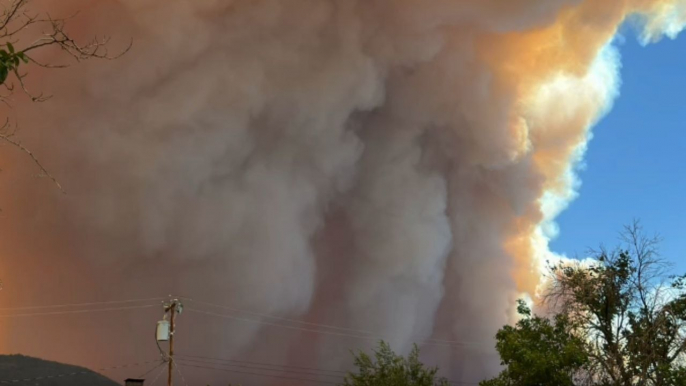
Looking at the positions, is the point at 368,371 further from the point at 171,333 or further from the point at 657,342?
the point at 657,342

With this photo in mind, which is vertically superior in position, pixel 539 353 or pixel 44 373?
pixel 44 373

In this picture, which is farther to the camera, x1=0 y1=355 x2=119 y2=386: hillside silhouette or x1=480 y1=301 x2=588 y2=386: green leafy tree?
x1=0 y1=355 x2=119 y2=386: hillside silhouette

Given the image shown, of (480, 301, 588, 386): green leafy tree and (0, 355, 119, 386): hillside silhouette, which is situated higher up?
(0, 355, 119, 386): hillside silhouette

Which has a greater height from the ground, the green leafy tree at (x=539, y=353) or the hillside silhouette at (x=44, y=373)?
the hillside silhouette at (x=44, y=373)

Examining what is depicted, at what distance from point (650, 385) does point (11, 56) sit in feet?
89.5

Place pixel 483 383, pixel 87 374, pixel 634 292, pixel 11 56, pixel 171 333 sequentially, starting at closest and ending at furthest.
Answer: pixel 11 56 < pixel 634 292 < pixel 483 383 < pixel 171 333 < pixel 87 374

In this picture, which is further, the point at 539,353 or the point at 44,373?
the point at 44,373

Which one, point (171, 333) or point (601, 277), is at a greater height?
point (171, 333)

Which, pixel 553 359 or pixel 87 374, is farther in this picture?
pixel 87 374

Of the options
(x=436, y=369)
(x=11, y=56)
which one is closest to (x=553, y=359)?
(x=436, y=369)

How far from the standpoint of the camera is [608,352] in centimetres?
2777

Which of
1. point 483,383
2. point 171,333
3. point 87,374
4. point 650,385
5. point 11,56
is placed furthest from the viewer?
point 87,374

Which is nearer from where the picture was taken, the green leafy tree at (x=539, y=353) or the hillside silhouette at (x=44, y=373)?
the green leafy tree at (x=539, y=353)

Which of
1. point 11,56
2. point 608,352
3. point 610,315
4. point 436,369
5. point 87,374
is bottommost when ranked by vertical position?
point 11,56
